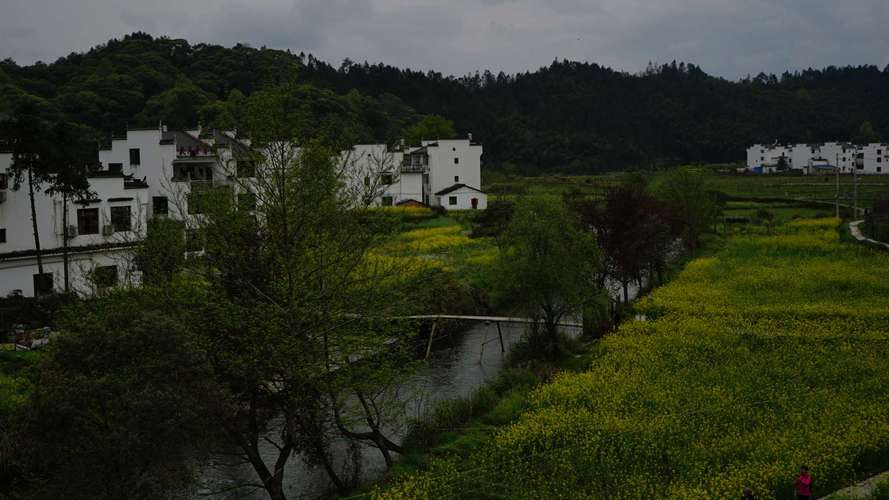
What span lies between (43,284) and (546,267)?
65.0ft

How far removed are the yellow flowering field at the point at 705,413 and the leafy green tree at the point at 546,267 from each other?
80.2 inches

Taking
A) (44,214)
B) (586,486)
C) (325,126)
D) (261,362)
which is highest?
(325,126)

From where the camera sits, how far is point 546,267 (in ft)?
91.7

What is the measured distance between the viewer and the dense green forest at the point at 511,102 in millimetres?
80188

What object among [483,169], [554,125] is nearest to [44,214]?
[483,169]

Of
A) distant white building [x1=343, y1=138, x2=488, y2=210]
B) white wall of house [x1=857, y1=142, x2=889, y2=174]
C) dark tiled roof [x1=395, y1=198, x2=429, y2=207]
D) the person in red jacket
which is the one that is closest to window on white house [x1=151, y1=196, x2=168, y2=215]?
the person in red jacket

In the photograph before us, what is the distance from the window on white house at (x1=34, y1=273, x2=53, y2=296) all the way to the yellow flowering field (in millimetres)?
20311

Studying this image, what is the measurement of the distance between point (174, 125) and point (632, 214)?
52.2 metres

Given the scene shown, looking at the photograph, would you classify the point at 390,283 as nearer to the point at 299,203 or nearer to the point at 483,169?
the point at 299,203

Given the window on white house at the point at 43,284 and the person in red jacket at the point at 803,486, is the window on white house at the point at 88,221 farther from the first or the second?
the person in red jacket at the point at 803,486

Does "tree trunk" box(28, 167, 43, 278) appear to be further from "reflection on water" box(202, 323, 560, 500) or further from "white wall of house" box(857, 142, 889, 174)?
"white wall of house" box(857, 142, 889, 174)

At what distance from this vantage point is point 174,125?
7462cm

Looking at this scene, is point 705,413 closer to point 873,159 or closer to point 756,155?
point 873,159

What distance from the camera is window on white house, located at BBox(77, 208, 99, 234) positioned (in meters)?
34.1
